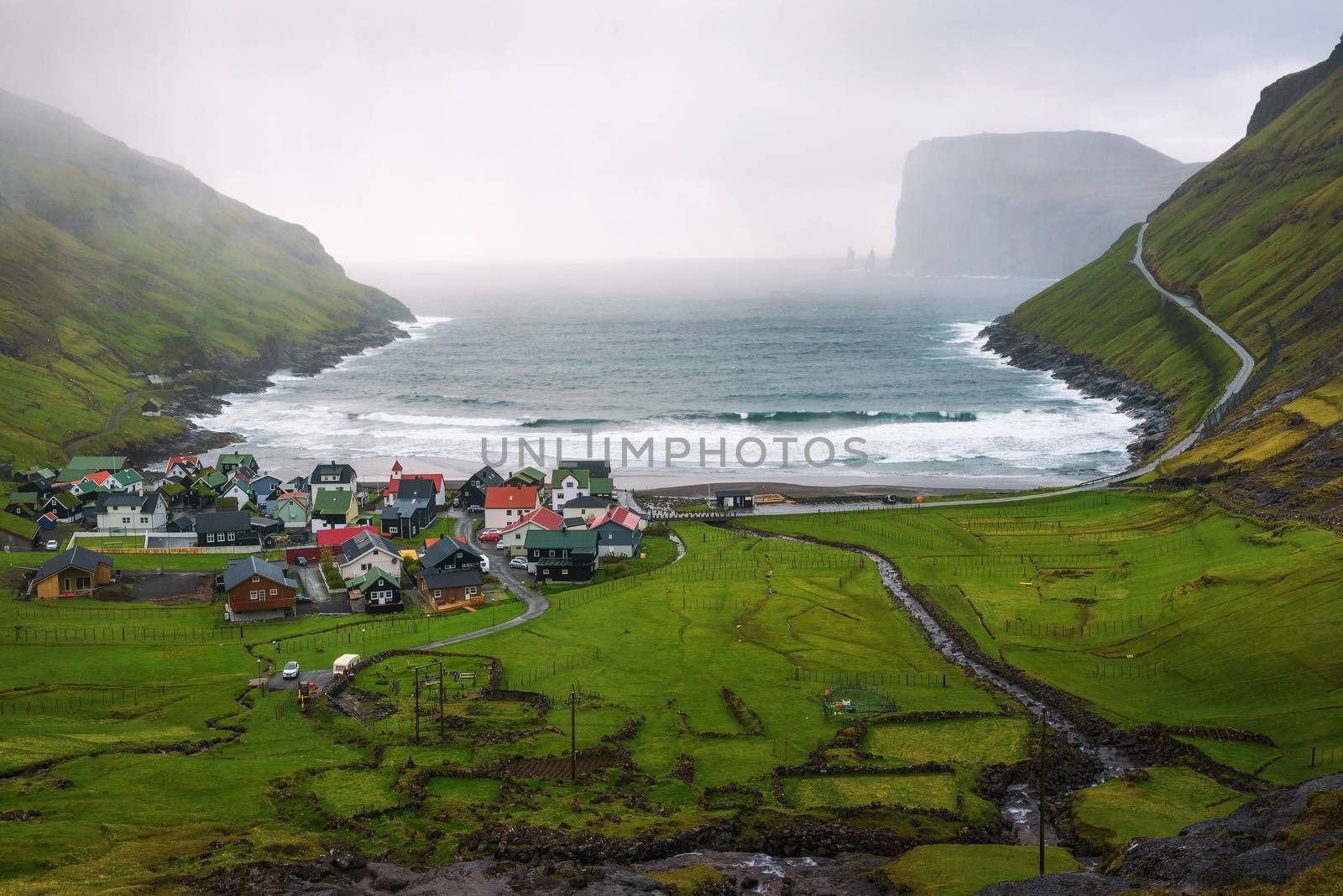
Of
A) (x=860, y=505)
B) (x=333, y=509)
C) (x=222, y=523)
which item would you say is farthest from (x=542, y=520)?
(x=860, y=505)

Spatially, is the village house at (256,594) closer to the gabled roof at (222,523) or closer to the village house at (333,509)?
the gabled roof at (222,523)

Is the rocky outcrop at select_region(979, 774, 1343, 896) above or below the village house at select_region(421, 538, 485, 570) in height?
below

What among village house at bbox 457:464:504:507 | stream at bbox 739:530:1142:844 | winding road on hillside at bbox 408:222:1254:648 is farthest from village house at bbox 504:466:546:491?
stream at bbox 739:530:1142:844

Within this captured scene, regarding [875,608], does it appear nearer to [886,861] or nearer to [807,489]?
[886,861]

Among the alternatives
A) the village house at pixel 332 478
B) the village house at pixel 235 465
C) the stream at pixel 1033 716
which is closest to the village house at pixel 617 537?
the stream at pixel 1033 716

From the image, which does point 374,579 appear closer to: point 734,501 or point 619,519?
point 619,519

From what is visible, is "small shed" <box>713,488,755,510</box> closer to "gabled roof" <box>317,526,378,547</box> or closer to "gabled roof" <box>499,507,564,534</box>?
"gabled roof" <box>499,507,564,534</box>

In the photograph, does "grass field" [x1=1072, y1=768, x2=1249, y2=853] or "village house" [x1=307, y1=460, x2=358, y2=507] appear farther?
"village house" [x1=307, y1=460, x2=358, y2=507]
